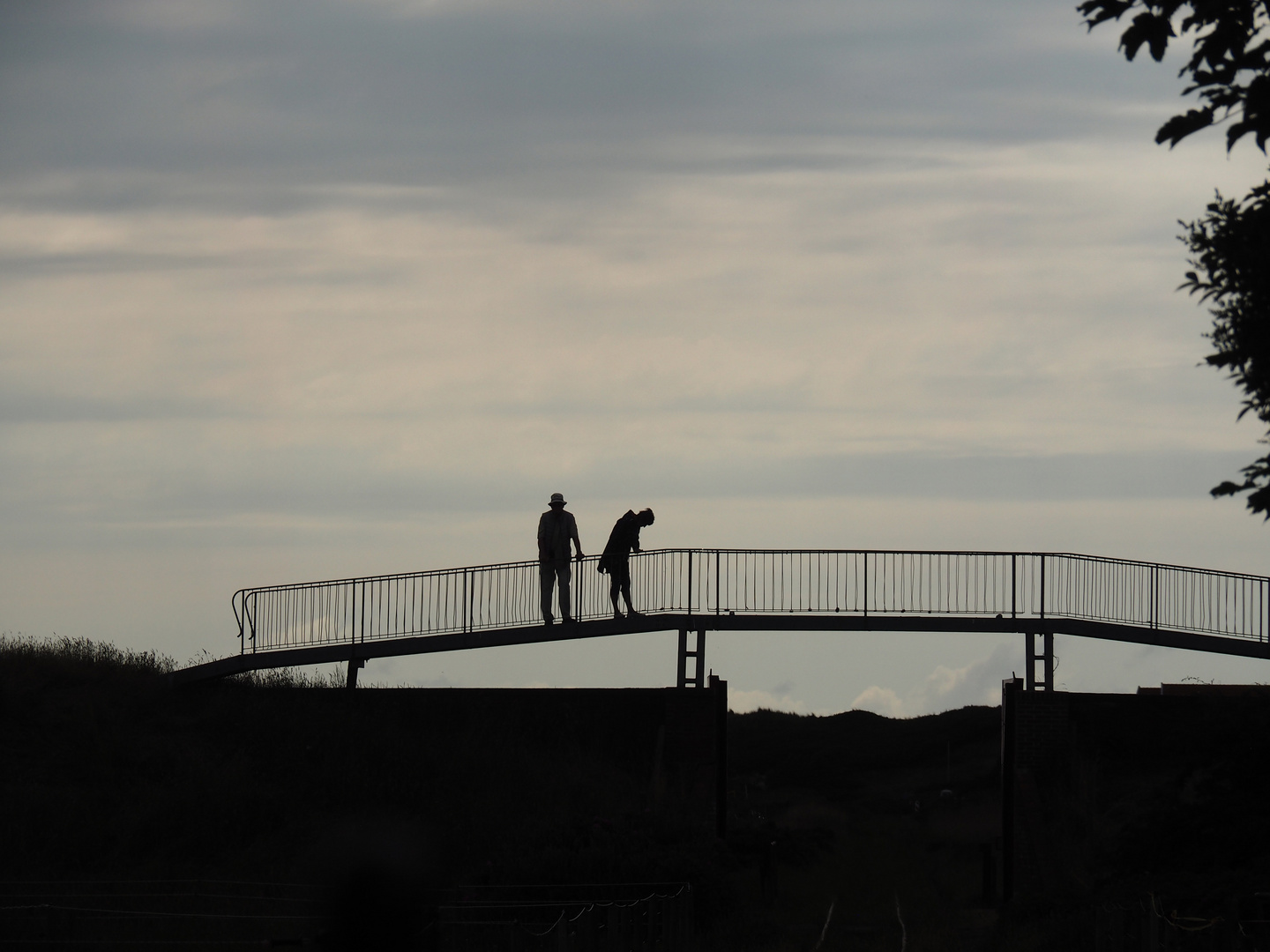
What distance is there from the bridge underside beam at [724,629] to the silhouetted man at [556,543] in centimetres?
86

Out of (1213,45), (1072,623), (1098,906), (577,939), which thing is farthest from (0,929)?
(1072,623)

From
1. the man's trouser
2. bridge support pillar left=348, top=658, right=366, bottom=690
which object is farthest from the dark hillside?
the man's trouser

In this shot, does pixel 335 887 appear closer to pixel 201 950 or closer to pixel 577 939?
pixel 577 939

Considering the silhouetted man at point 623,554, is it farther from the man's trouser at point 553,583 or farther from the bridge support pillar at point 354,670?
the bridge support pillar at point 354,670

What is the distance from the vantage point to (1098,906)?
54.3ft

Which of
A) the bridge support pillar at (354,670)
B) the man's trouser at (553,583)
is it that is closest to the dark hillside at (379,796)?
the bridge support pillar at (354,670)

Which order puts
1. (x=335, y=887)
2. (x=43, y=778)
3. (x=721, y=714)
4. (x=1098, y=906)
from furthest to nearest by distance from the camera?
(x=721, y=714)
(x=43, y=778)
(x=1098, y=906)
(x=335, y=887)

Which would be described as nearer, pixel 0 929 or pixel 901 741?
pixel 0 929

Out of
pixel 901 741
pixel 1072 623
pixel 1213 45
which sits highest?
pixel 1213 45

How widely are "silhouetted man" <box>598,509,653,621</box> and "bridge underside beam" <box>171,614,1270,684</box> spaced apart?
398 millimetres

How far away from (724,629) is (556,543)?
3029mm

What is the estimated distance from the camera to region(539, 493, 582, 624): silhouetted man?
A: 24.3 meters

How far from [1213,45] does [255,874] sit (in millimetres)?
16106

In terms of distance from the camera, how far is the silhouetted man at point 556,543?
79.9ft
